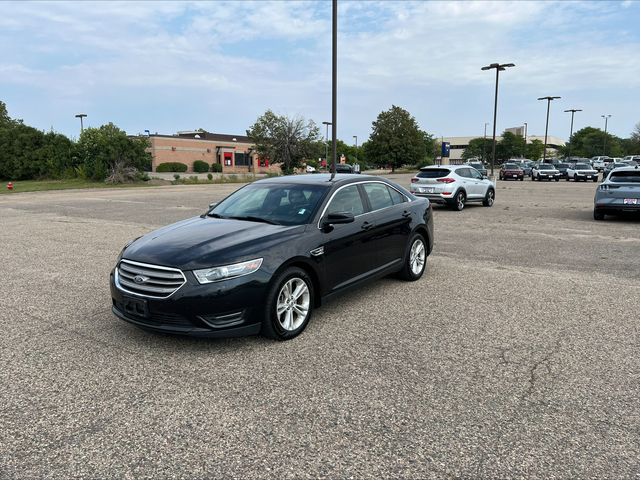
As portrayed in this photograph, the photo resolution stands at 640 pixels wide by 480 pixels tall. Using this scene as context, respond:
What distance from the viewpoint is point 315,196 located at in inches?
216

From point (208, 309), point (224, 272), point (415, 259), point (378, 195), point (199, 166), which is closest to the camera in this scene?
point (208, 309)

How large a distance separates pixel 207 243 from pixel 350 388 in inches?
72.9

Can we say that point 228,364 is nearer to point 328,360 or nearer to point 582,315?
point 328,360

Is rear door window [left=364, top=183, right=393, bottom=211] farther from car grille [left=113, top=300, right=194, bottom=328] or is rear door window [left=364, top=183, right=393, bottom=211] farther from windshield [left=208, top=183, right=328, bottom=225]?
car grille [left=113, top=300, right=194, bottom=328]

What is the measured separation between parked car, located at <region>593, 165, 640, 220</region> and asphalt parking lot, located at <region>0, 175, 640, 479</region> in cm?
712

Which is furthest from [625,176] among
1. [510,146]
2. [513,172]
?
[510,146]

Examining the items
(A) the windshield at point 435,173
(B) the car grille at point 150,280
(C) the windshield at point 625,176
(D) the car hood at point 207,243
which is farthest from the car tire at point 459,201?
(B) the car grille at point 150,280

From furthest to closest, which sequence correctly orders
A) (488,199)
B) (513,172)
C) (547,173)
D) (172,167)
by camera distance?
(172,167) → (513,172) → (547,173) → (488,199)

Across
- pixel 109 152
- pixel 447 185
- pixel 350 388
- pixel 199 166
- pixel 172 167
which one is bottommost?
pixel 350 388

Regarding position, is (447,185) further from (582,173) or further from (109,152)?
(582,173)

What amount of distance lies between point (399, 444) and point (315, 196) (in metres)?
3.11

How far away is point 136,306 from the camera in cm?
425

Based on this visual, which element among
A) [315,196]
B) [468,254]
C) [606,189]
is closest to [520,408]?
[315,196]

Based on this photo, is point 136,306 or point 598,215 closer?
point 136,306
